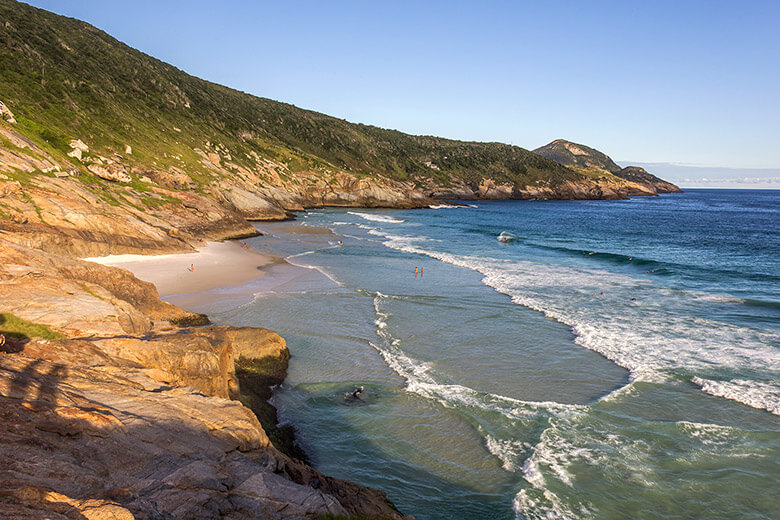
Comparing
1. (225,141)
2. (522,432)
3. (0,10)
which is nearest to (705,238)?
(522,432)

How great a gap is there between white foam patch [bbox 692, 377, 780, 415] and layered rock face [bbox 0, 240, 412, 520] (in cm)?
1408

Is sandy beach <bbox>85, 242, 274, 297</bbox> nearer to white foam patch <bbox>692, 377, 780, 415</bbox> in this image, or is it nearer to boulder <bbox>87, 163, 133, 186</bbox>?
boulder <bbox>87, 163, 133, 186</bbox>

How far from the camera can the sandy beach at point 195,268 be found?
96.2 feet

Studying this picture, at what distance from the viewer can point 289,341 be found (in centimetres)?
2055

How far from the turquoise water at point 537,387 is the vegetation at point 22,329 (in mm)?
6973

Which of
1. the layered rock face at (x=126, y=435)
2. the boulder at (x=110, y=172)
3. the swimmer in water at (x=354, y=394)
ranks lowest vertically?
the swimmer in water at (x=354, y=394)

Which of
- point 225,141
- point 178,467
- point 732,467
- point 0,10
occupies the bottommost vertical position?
point 732,467

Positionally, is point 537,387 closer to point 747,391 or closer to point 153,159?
point 747,391

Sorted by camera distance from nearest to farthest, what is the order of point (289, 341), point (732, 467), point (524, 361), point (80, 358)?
1. point (80, 358)
2. point (732, 467)
3. point (524, 361)
4. point (289, 341)

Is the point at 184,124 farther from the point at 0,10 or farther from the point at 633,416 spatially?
the point at 633,416

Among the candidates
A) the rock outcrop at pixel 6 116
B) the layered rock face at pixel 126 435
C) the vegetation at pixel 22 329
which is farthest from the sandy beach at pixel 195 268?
the rock outcrop at pixel 6 116

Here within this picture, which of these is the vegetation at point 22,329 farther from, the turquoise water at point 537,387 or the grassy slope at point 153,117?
the grassy slope at point 153,117

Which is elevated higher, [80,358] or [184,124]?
[184,124]

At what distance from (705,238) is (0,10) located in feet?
435
